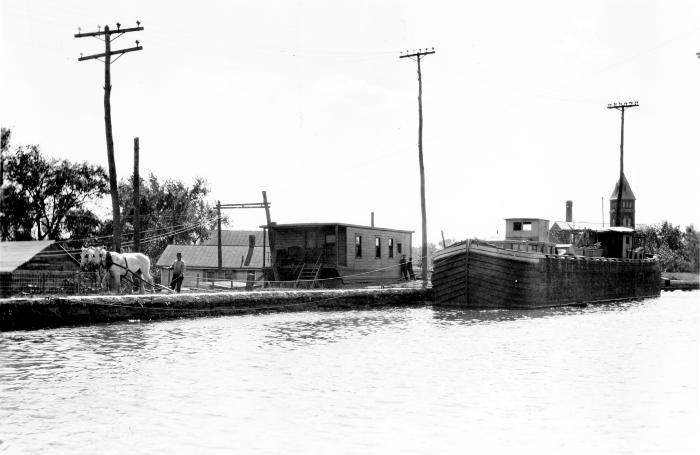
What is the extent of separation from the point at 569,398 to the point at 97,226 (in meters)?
52.3

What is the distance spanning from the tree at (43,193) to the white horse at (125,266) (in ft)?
100.0

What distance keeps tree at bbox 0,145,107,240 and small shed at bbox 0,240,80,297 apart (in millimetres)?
20714

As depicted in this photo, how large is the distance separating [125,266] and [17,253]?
9.30 meters

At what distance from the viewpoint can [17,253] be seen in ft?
105

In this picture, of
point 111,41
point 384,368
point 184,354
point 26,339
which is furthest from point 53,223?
point 384,368

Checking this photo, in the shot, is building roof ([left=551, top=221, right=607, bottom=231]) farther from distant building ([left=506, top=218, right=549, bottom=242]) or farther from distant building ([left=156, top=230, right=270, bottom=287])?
distant building ([left=506, top=218, right=549, bottom=242])

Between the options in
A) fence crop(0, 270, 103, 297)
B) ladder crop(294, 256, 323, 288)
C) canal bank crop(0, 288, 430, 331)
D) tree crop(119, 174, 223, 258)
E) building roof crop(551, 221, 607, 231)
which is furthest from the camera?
building roof crop(551, 221, 607, 231)

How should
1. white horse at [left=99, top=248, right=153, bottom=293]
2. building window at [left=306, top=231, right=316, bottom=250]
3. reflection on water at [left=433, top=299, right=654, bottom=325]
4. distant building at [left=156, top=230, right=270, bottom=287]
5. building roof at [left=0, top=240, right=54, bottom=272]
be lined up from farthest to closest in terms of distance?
distant building at [left=156, top=230, right=270, bottom=287] < building window at [left=306, top=231, right=316, bottom=250] < building roof at [left=0, top=240, right=54, bottom=272] < reflection on water at [left=433, top=299, right=654, bottom=325] < white horse at [left=99, top=248, right=153, bottom=293]

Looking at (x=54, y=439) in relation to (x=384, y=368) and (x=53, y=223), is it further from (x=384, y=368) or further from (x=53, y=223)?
(x=53, y=223)

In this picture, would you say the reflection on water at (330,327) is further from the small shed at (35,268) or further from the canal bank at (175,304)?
the small shed at (35,268)

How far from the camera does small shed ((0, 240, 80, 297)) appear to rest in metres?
25.7

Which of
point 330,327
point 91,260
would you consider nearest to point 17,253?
point 91,260

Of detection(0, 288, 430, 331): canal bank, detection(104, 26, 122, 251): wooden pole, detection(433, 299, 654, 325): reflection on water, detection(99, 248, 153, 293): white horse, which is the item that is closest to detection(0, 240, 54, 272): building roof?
detection(104, 26, 122, 251): wooden pole

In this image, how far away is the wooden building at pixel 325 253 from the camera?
38.0 meters
